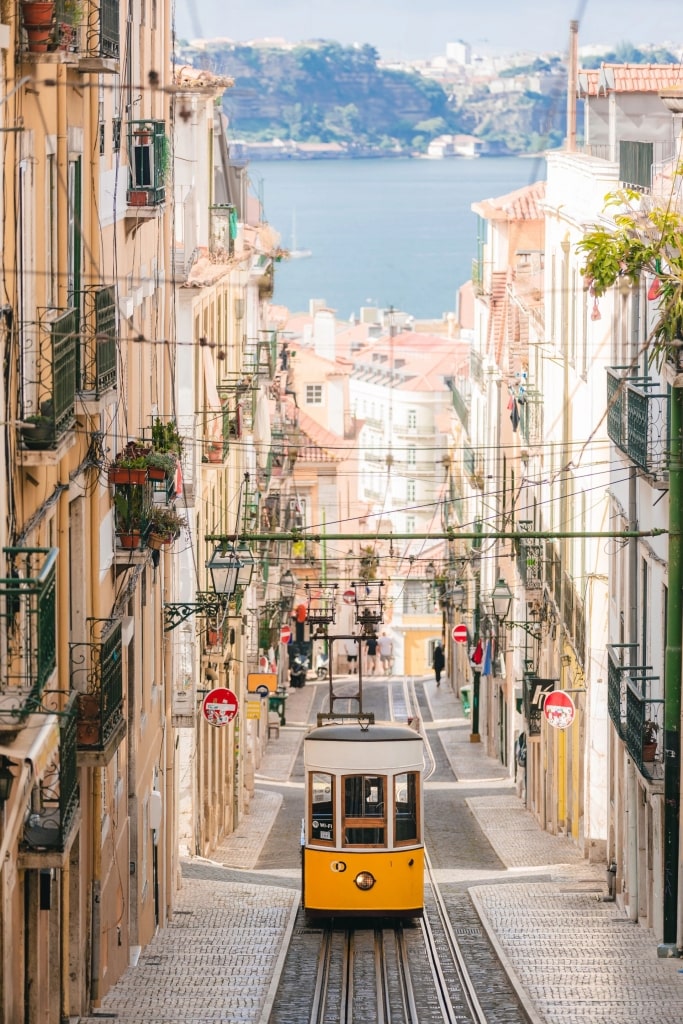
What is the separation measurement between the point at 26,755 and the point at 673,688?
32.8 ft

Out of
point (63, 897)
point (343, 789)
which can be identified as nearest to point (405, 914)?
point (343, 789)

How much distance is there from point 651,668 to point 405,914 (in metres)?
4.06

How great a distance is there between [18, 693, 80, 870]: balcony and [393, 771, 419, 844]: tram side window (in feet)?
28.3

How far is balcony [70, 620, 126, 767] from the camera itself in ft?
51.1

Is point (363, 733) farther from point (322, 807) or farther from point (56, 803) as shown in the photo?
point (56, 803)

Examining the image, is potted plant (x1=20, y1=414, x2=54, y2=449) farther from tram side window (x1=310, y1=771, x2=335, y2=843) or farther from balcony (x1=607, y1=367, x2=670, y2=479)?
tram side window (x1=310, y1=771, x2=335, y2=843)

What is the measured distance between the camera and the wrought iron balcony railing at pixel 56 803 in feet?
44.4

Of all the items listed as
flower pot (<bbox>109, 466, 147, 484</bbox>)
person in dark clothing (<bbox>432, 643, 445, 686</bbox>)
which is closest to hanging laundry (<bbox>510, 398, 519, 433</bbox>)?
person in dark clothing (<bbox>432, 643, 445, 686</bbox>)

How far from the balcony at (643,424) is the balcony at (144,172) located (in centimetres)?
554

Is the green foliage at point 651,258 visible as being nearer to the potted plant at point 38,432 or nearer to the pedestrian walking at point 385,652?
the potted plant at point 38,432

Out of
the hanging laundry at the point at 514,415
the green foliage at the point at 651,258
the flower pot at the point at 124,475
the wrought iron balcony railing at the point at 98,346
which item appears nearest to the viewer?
the wrought iron balcony railing at the point at 98,346

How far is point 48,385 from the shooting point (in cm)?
1362

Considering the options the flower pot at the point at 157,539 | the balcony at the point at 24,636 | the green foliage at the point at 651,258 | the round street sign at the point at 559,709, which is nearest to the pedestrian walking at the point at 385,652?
the round street sign at the point at 559,709

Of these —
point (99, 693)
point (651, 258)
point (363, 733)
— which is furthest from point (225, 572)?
point (99, 693)
